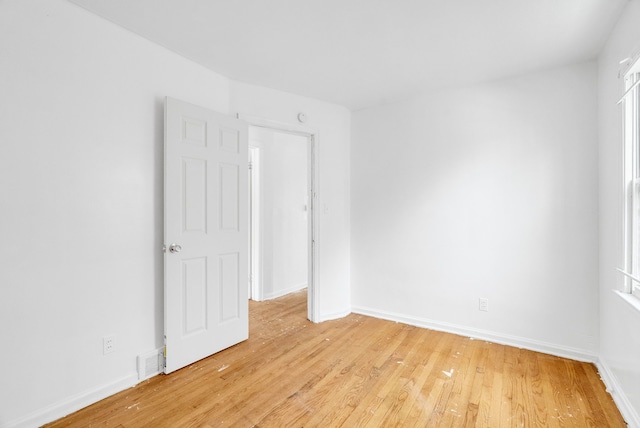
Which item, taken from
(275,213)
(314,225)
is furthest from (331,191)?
(275,213)

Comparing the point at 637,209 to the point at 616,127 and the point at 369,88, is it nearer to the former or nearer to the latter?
the point at 616,127

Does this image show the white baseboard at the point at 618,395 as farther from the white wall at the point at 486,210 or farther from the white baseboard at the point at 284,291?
the white baseboard at the point at 284,291

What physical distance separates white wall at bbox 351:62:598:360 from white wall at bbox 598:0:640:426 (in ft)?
0.56

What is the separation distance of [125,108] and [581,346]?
389 cm

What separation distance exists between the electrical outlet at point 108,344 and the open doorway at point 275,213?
2.20 metres

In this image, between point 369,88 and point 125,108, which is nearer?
point 125,108

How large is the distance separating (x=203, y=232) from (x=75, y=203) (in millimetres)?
845

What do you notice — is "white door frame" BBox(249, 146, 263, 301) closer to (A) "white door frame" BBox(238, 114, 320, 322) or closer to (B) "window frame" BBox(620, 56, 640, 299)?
(A) "white door frame" BBox(238, 114, 320, 322)

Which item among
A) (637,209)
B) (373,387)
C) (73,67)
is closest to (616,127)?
(637,209)

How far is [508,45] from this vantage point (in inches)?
87.7

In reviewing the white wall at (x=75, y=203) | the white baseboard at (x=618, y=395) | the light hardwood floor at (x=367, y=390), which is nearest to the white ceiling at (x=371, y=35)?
the white wall at (x=75, y=203)

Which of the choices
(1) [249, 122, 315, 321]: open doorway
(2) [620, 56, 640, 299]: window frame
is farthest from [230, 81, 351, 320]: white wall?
(2) [620, 56, 640, 299]: window frame

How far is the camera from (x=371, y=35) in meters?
2.11

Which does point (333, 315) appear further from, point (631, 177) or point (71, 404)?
point (631, 177)
